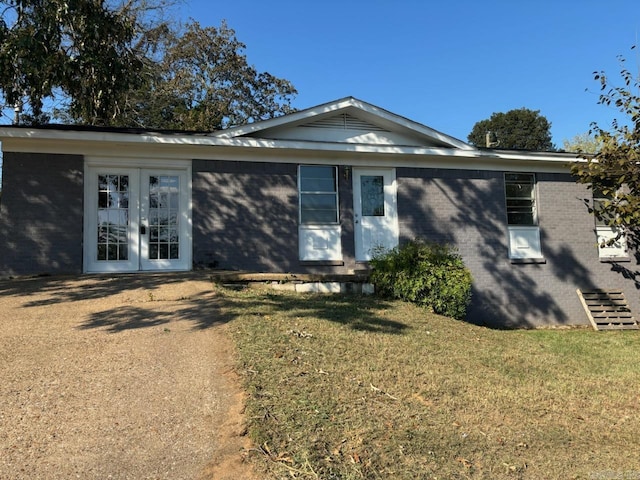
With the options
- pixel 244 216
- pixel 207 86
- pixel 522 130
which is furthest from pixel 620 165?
pixel 522 130

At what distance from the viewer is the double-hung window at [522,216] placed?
11.2 meters

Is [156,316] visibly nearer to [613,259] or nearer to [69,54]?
[69,54]

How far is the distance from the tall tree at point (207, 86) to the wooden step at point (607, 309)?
60.7 feet

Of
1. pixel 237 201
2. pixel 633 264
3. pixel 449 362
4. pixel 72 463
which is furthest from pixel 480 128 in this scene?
pixel 72 463

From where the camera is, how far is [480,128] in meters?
51.6

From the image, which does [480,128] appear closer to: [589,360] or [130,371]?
[589,360]

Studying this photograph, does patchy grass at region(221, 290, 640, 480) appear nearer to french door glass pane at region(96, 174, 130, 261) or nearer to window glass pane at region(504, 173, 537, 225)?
french door glass pane at region(96, 174, 130, 261)

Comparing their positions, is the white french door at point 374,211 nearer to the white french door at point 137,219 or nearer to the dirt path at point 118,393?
the white french door at point 137,219

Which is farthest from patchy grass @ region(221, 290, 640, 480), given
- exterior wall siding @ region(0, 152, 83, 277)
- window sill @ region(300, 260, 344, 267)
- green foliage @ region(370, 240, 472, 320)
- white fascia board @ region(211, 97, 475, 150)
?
white fascia board @ region(211, 97, 475, 150)

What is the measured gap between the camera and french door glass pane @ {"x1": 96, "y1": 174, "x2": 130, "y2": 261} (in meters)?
9.24

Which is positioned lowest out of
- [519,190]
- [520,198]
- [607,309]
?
[607,309]

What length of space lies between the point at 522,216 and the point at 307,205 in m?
5.47

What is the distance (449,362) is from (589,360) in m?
2.63

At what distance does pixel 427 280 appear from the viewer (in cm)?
805
